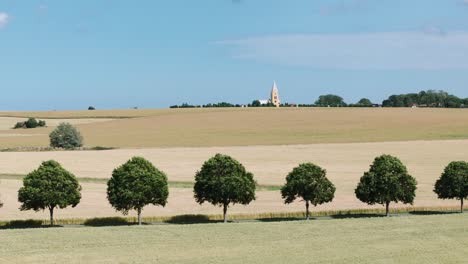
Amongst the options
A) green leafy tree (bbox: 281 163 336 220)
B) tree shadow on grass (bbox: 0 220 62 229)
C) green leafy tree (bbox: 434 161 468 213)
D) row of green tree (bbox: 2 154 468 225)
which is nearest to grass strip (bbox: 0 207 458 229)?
tree shadow on grass (bbox: 0 220 62 229)

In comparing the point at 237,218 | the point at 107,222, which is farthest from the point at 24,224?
the point at 237,218

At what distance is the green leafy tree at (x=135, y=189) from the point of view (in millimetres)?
68750

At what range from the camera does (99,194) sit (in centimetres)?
8231

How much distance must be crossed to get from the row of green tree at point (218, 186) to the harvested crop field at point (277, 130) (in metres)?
64.6

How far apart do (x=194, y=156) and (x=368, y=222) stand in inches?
2368

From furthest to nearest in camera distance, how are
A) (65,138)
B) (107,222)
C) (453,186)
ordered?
1. (65,138)
2. (453,186)
3. (107,222)

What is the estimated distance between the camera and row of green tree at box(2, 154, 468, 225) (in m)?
68.6

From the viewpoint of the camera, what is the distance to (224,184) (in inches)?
2825

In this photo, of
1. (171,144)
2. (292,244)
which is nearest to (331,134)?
(171,144)

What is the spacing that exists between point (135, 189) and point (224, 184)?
864 cm

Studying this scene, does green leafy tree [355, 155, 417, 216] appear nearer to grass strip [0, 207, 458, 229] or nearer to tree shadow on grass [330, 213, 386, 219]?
grass strip [0, 207, 458, 229]

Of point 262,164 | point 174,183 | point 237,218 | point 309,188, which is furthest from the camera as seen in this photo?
point 262,164

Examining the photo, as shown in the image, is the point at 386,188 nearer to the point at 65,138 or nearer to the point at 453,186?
the point at 453,186

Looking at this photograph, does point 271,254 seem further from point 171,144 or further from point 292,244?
point 171,144
